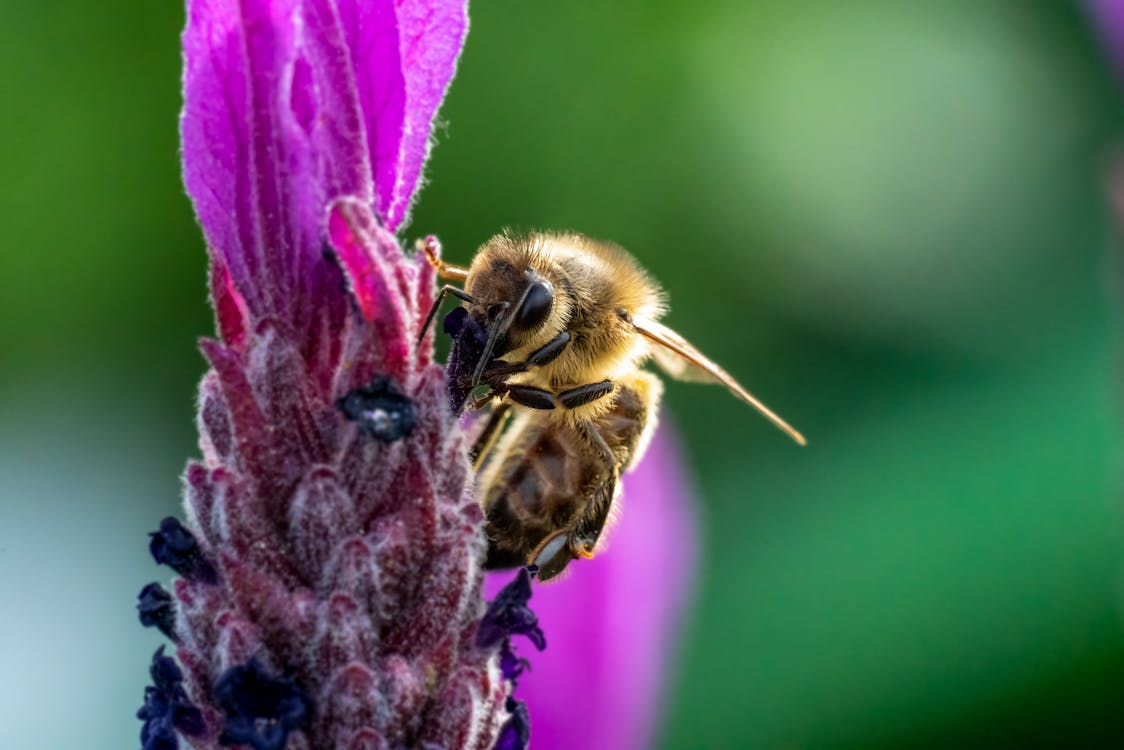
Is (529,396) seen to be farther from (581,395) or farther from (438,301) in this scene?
(438,301)

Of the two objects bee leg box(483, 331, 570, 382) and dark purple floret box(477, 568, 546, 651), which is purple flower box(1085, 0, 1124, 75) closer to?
bee leg box(483, 331, 570, 382)

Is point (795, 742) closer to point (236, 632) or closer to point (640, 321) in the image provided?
point (640, 321)

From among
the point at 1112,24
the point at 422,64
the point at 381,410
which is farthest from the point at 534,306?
the point at 1112,24

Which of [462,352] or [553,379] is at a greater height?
[553,379]

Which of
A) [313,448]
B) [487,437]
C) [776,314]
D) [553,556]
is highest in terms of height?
[776,314]

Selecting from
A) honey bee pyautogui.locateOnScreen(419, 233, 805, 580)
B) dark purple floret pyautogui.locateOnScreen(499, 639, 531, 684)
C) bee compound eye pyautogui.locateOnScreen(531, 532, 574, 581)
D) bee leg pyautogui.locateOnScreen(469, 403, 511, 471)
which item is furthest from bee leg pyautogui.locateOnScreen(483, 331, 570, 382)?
dark purple floret pyautogui.locateOnScreen(499, 639, 531, 684)

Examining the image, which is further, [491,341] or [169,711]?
[491,341]

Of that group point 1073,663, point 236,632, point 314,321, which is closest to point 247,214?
point 314,321
